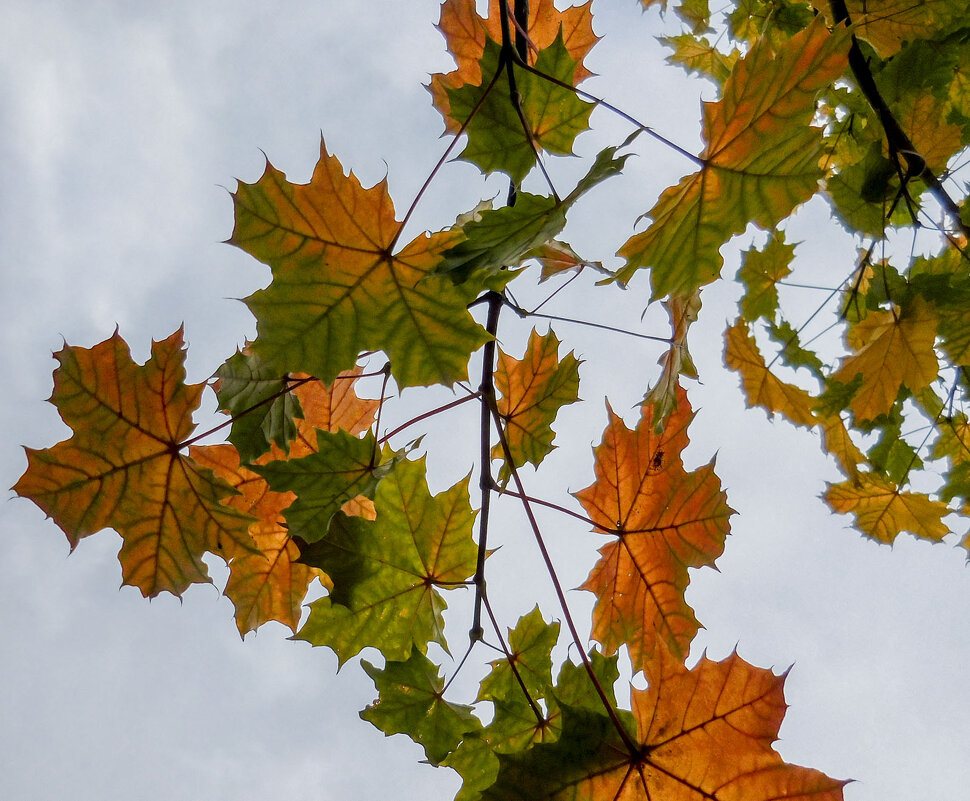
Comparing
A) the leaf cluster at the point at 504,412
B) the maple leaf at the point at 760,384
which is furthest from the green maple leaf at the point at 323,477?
the maple leaf at the point at 760,384

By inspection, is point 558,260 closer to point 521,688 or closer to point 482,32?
point 482,32

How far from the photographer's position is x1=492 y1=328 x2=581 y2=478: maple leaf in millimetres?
1289

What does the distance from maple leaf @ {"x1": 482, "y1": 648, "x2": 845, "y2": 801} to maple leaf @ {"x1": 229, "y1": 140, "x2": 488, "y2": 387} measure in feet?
1.65

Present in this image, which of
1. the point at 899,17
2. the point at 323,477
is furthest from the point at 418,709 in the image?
the point at 899,17

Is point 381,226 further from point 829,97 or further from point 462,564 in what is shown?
point 829,97

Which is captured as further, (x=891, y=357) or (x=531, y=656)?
(x=891, y=357)

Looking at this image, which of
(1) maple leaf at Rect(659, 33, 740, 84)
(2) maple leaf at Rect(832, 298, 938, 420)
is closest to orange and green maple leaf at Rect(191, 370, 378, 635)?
(2) maple leaf at Rect(832, 298, 938, 420)

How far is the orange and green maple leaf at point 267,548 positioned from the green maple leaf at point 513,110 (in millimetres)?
464

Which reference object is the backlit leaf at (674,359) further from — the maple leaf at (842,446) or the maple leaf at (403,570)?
the maple leaf at (842,446)

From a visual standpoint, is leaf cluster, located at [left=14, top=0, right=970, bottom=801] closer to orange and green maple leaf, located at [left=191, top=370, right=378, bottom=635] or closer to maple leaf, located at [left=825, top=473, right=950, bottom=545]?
orange and green maple leaf, located at [left=191, top=370, right=378, bottom=635]

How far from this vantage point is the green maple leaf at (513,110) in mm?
932

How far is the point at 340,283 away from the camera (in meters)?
0.94

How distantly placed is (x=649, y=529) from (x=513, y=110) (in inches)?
28.2

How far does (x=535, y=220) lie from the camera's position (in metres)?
0.81
